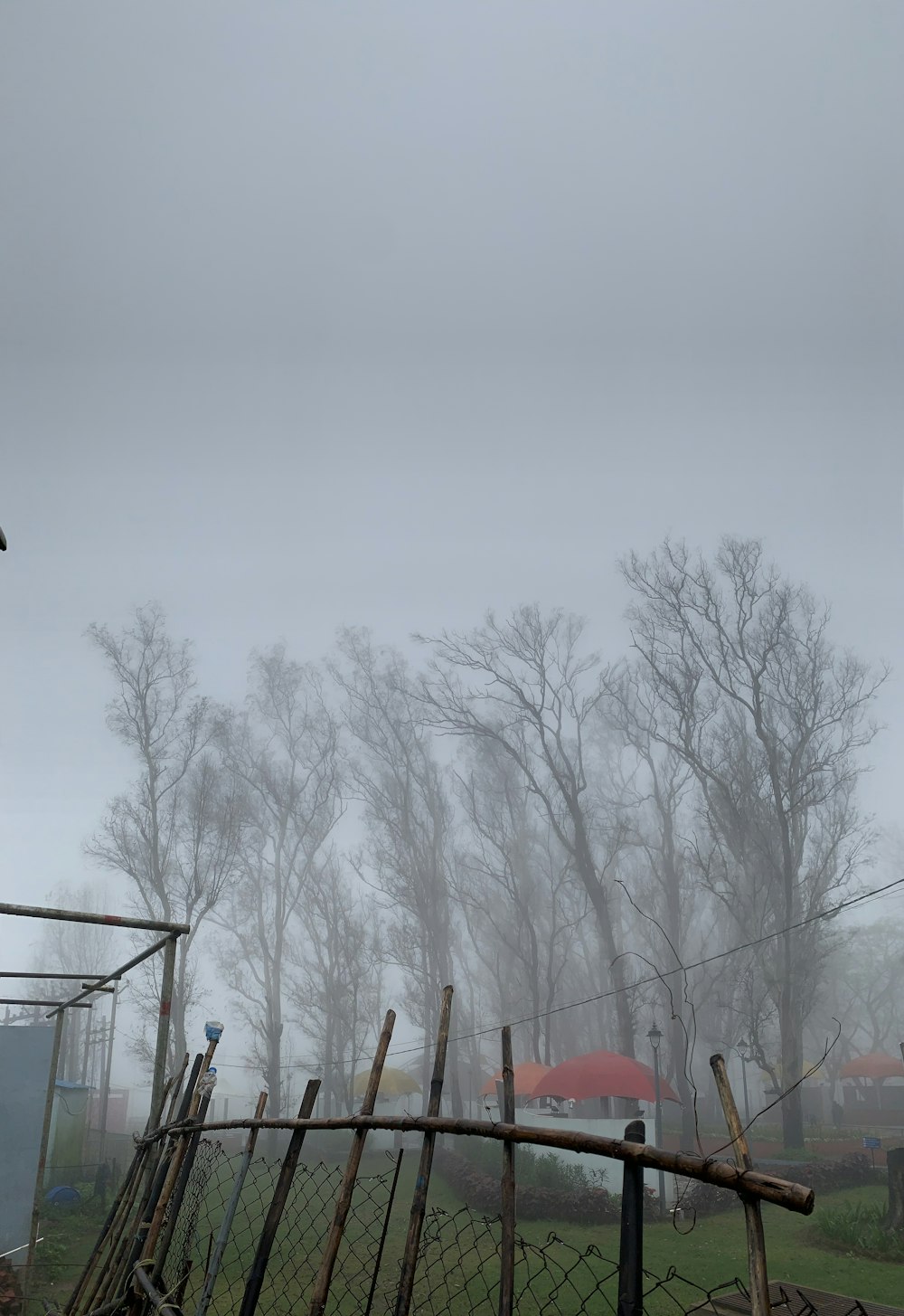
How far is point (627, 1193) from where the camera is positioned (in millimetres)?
2000

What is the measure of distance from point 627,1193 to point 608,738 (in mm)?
31107

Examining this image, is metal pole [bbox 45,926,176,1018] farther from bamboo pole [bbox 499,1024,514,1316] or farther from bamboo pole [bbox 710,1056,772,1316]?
bamboo pole [bbox 710,1056,772,1316]

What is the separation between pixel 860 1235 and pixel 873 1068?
2351 centimetres

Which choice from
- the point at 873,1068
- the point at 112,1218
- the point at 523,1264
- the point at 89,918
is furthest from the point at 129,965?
the point at 873,1068

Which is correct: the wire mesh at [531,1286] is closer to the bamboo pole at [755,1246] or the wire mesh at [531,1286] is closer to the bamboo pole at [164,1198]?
the bamboo pole at [164,1198]

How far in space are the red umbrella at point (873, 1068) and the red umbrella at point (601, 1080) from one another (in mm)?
16303

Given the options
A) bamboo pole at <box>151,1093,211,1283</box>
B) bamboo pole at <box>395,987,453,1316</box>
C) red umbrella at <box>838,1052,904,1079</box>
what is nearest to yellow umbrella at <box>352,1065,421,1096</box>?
red umbrella at <box>838,1052,904,1079</box>

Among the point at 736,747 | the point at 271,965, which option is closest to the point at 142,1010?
the point at 271,965

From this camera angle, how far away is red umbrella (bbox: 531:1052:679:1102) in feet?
53.0

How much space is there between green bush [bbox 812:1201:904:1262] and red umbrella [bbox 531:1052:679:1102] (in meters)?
5.21

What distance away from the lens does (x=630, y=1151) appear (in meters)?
1.92

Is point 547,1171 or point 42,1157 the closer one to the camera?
point 42,1157

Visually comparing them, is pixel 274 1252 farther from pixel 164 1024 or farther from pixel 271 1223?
pixel 271 1223

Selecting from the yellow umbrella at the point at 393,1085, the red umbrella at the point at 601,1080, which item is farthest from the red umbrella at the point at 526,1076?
the yellow umbrella at the point at 393,1085
